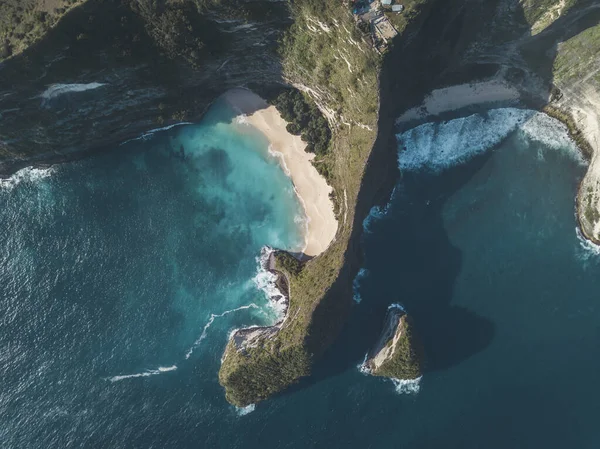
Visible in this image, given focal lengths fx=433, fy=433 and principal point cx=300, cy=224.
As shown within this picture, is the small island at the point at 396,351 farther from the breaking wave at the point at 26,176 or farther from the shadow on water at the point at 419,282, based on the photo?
the breaking wave at the point at 26,176

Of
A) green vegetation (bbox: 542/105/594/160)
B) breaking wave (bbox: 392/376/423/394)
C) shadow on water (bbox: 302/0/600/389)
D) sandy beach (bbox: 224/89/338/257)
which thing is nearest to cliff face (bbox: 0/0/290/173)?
sandy beach (bbox: 224/89/338/257)

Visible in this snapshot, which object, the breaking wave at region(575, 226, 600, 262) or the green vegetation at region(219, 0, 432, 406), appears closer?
the green vegetation at region(219, 0, 432, 406)

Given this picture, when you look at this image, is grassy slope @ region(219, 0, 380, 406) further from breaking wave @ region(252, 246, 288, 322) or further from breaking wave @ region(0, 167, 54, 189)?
breaking wave @ region(0, 167, 54, 189)

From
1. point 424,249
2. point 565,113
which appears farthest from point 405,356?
point 565,113

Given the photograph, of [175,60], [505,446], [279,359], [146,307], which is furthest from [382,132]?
[505,446]

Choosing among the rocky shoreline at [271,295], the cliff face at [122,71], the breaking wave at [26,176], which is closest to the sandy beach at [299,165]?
the cliff face at [122,71]

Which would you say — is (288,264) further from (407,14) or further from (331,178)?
(407,14)
